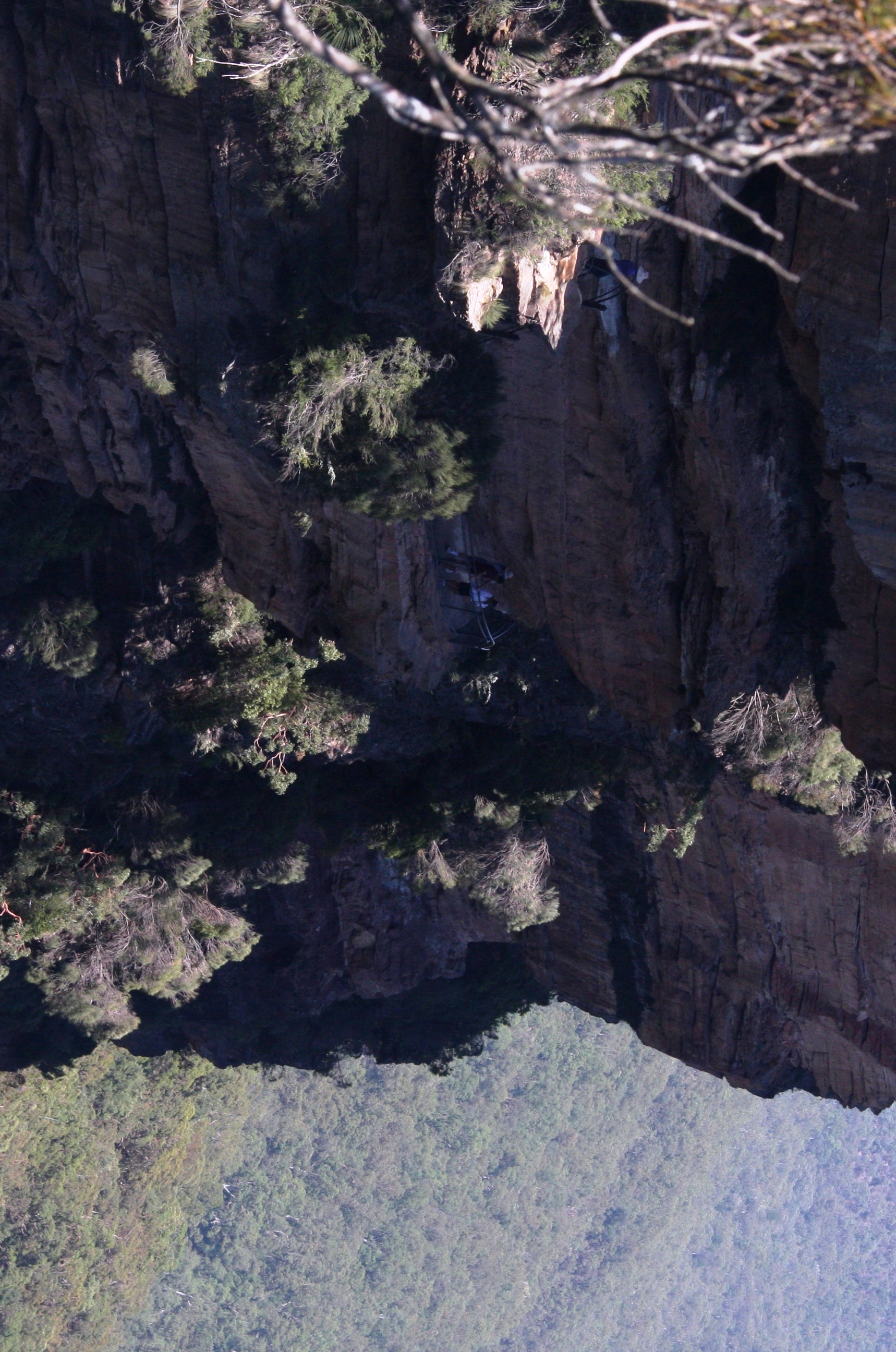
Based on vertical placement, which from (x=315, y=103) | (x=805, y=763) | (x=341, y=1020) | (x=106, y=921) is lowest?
(x=341, y=1020)

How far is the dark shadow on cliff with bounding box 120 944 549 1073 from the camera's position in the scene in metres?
26.8

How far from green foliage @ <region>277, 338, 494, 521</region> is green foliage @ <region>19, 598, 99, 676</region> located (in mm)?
6393

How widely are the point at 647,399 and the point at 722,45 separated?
7.63m

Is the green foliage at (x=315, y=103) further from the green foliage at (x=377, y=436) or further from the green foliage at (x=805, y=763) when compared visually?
the green foliage at (x=805, y=763)

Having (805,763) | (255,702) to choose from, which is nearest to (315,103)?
(255,702)

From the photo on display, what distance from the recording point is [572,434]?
1462 centimetres

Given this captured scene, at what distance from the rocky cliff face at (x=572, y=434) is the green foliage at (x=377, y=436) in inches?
30.8

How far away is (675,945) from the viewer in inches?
843

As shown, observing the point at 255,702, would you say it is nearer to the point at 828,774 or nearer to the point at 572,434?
the point at 572,434

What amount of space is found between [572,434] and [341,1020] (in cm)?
1923

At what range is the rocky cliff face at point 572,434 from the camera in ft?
41.1

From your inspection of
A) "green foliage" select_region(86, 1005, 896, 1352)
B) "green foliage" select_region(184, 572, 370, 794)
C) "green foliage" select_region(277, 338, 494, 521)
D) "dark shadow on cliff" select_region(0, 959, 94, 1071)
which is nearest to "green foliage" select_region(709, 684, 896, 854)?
"green foliage" select_region(277, 338, 494, 521)

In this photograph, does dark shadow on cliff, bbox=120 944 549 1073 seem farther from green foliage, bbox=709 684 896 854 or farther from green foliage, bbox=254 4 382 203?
green foliage, bbox=254 4 382 203

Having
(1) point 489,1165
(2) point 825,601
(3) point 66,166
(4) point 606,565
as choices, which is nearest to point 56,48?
(3) point 66,166
